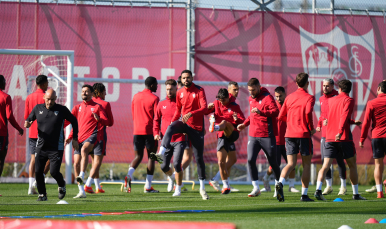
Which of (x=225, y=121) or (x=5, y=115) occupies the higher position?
(x=5, y=115)

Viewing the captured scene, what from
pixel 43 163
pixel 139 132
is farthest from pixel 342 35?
pixel 43 163

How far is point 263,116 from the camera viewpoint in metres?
9.38

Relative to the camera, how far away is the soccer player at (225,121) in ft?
34.7

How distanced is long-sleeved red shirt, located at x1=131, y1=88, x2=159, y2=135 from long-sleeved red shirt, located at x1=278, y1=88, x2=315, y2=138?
301cm

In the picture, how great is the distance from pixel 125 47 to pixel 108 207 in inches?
312

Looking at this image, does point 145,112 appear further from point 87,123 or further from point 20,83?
point 20,83

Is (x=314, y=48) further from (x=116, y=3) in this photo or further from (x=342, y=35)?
(x=116, y=3)

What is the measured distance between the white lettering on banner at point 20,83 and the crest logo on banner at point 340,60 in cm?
757

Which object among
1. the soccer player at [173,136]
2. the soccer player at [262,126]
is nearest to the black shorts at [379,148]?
the soccer player at [262,126]

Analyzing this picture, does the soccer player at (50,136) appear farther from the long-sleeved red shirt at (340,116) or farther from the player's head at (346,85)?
the player's head at (346,85)

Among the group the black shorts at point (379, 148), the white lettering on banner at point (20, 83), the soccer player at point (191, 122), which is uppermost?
the white lettering on banner at point (20, 83)

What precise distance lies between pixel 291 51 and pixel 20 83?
737 centimetres

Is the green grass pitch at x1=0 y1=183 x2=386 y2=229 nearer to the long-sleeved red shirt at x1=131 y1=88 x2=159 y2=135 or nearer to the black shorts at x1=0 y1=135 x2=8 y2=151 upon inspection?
the black shorts at x1=0 y1=135 x2=8 y2=151

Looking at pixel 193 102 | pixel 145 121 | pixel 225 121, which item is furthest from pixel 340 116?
pixel 145 121
